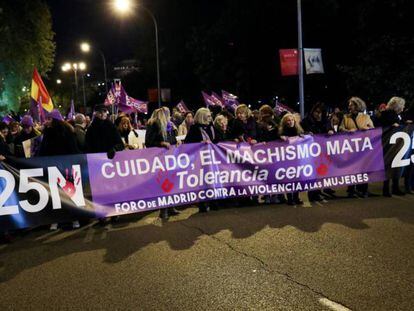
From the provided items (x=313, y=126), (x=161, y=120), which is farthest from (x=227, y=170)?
(x=313, y=126)

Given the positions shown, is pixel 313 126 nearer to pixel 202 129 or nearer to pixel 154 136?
pixel 202 129

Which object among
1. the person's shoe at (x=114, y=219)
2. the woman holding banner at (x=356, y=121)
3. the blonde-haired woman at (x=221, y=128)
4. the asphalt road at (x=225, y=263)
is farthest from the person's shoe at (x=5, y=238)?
the woman holding banner at (x=356, y=121)

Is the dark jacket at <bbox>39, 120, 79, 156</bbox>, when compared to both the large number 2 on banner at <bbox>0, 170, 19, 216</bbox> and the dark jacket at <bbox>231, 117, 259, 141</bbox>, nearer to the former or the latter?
the large number 2 on banner at <bbox>0, 170, 19, 216</bbox>

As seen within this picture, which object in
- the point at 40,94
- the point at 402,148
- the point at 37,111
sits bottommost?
the point at 402,148

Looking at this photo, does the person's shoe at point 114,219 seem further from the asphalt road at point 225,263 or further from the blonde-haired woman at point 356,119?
the blonde-haired woman at point 356,119

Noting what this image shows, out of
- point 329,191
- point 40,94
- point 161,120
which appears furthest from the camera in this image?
point 40,94

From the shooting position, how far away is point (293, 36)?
3066 centimetres

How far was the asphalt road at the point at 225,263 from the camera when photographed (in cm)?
449

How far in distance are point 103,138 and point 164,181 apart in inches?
46.9

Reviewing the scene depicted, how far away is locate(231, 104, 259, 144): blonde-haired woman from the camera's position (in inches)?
343

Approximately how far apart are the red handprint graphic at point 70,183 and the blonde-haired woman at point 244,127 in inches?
115

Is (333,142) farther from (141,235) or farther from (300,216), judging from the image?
(141,235)

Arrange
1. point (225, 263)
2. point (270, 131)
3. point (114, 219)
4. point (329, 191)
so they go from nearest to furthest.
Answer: point (225, 263) → point (114, 219) → point (270, 131) → point (329, 191)

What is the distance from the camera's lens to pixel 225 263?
5.51 m
